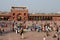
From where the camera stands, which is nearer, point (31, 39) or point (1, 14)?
point (31, 39)

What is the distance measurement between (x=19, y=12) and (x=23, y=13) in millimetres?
1178

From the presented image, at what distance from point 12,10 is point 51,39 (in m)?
33.2

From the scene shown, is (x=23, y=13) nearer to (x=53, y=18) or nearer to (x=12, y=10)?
(x=12, y=10)

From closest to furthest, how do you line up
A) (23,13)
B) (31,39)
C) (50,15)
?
(31,39) → (23,13) → (50,15)

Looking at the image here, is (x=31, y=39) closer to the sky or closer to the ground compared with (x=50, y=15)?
closer to the sky

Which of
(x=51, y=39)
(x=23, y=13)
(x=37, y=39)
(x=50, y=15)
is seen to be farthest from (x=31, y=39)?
(x=50, y=15)

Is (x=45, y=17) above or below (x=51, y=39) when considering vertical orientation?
below

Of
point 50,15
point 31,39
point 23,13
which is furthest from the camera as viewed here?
point 50,15

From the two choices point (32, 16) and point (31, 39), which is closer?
point (31, 39)

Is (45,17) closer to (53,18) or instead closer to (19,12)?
(53,18)

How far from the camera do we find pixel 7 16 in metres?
52.5

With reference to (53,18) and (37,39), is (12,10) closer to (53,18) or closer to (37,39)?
(53,18)

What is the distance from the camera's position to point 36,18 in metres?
54.1

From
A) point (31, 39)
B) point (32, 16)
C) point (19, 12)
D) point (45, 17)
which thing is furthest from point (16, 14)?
point (31, 39)
